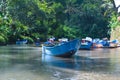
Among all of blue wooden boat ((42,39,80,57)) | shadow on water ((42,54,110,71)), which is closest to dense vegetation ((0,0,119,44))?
blue wooden boat ((42,39,80,57))

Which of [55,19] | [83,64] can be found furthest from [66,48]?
[55,19]

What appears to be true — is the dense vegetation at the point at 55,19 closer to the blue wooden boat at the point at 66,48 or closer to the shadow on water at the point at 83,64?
the blue wooden boat at the point at 66,48

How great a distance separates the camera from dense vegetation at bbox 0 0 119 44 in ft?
167

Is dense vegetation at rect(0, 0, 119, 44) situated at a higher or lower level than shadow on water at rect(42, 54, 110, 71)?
higher

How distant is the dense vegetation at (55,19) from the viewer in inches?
2005

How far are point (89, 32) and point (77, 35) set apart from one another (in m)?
2.44

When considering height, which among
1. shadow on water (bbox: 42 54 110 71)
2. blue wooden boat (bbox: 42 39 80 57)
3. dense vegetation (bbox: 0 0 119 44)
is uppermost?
dense vegetation (bbox: 0 0 119 44)

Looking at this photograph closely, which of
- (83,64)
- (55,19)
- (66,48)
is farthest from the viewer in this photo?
(55,19)

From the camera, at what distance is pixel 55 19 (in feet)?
199

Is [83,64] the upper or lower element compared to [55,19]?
lower

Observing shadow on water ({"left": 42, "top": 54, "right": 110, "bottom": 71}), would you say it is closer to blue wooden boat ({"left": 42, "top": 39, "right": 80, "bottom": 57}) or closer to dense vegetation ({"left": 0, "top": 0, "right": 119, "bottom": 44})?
blue wooden boat ({"left": 42, "top": 39, "right": 80, "bottom": 57})

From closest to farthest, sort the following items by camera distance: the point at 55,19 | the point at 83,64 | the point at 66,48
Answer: the point at 83,64
the point at 66,48
the point at 55,19

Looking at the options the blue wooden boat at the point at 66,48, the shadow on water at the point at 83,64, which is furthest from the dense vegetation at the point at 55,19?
the shadow on water at the point at 83,64

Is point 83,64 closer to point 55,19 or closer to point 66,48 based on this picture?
point 66,48
